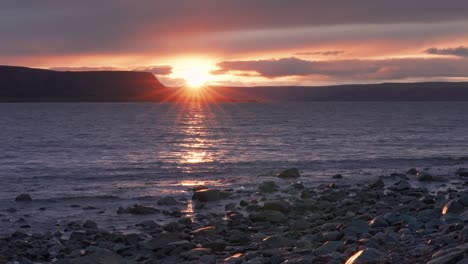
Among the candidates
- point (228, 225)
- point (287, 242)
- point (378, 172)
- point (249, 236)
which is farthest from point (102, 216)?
point (378, 172)

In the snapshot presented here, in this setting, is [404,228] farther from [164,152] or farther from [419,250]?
[164,152]

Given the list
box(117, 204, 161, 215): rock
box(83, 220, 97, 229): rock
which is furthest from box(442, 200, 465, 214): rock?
box(83, 220, 97, 229): rock

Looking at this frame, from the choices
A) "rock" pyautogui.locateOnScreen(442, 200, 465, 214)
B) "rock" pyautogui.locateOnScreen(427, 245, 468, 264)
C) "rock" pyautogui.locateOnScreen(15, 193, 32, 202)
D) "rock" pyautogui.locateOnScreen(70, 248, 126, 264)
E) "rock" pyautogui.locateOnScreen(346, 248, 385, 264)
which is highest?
"rock" pyautogui.locateOnScreen(427, 245, 468, 264)

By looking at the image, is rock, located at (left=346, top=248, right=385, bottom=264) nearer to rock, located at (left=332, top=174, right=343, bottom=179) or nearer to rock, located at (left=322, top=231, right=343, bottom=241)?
rock, located at (left=322, top=231, right=343, bottom=241)

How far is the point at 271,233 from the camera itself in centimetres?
1669

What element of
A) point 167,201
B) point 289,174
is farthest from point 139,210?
point 289,174

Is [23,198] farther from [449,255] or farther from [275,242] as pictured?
[449,255]

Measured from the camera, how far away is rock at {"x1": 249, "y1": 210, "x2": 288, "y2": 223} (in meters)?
18.5

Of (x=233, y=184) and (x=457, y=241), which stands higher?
(x=457, y=241)

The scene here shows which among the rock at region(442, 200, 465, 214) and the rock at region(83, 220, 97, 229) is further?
the rock at region(83, 220, 97, 229)

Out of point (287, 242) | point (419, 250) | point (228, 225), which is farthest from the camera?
point (228, 225)

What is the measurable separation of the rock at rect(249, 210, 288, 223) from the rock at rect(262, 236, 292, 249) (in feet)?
11.4

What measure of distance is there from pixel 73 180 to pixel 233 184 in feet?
26.6

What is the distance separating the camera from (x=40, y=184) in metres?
28.8
